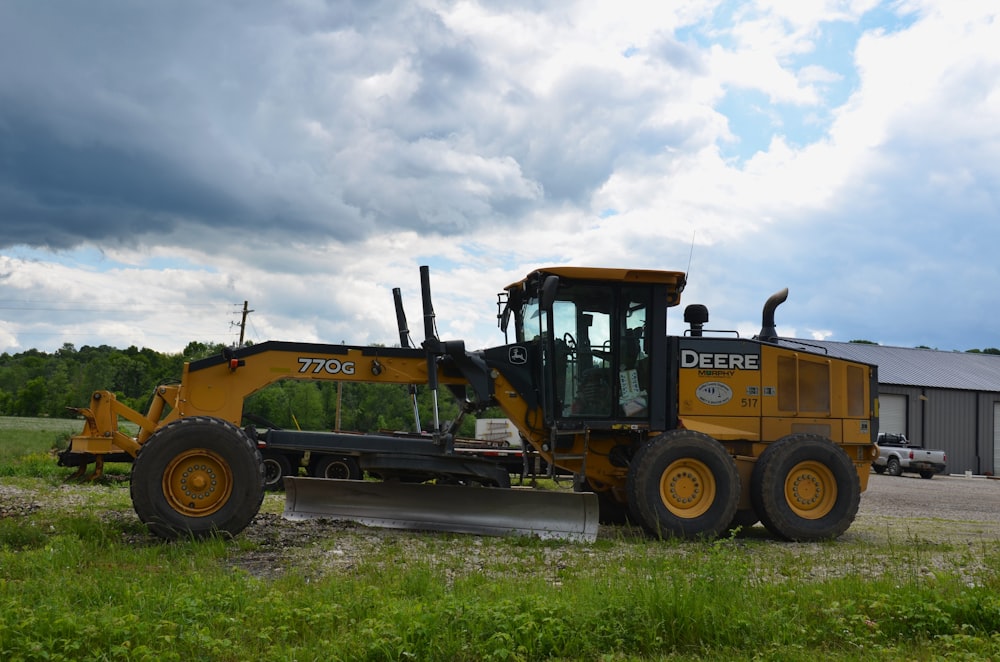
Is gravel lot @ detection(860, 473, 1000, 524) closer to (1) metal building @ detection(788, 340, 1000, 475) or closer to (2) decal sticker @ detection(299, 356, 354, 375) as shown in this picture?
(2) decal sticker @ detection(299, 356, 354, 375)

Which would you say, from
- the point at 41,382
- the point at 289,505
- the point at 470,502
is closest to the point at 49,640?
the point at 289,505

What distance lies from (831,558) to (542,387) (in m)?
3.63

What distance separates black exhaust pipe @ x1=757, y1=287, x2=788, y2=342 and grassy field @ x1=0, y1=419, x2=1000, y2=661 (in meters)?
3.92

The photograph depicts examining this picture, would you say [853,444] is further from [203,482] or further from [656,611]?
[203,482]

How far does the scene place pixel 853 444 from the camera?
11.6m

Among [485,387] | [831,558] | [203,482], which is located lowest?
[831,558]

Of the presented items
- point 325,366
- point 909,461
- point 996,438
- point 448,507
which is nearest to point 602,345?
point 448,507

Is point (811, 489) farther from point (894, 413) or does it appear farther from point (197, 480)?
point (894, 413)

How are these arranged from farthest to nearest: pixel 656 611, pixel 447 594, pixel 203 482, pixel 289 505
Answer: pixel 289 505 < pixel 203 482 < pixel 447 594 < pixel 656 611

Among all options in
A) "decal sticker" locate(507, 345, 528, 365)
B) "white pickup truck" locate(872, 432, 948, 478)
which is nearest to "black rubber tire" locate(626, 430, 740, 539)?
"decal sticker" locate(507, 345, 528, 365)

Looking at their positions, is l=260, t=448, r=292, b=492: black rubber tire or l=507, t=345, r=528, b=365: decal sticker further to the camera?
l=260, t=448, r=292, b=492: black rubber tire

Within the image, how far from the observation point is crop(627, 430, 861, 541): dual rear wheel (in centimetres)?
1009

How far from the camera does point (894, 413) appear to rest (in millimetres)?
39750

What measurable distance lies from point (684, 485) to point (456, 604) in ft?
17.4
